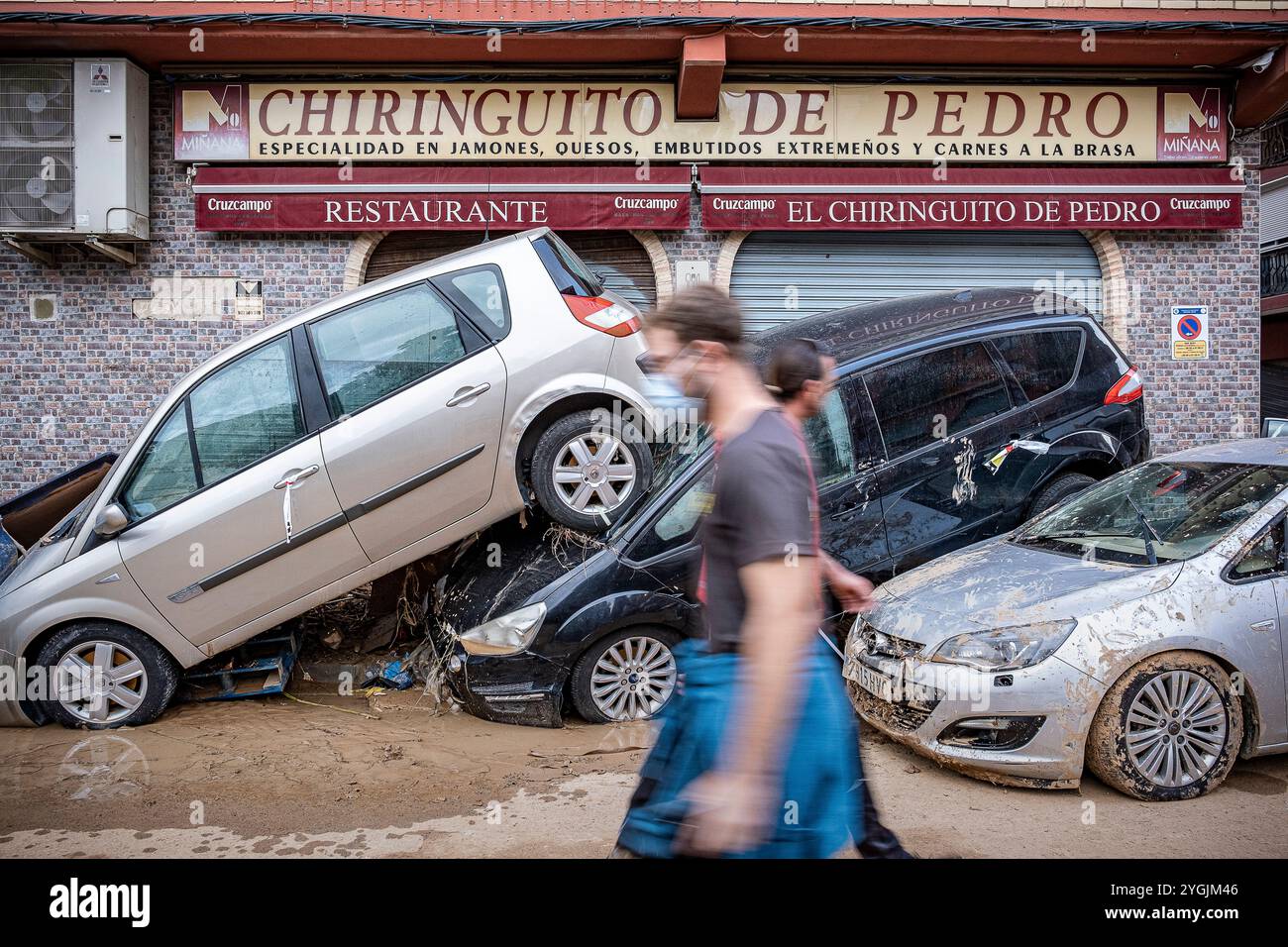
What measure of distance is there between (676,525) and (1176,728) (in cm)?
259

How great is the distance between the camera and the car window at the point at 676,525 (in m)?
5.22

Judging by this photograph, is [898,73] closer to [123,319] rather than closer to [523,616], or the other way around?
[523,616]

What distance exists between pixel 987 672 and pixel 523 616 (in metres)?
2.40

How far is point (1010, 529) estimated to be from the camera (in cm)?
562

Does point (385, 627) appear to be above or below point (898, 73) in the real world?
below

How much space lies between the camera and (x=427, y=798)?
14.6 feet

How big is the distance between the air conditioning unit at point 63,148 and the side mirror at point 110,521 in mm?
4774

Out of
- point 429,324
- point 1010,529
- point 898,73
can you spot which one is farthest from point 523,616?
point 898,73

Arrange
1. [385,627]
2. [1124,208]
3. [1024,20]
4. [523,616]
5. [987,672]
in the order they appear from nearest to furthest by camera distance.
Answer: [987,672] < [523,616] < [385,627] < [1024,20] < [1124,208]

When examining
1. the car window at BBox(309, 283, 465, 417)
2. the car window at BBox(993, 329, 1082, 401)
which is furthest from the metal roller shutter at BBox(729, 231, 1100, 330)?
the car window at BBox(309, 283, 465, 417)

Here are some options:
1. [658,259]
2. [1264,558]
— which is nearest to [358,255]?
[658,259]

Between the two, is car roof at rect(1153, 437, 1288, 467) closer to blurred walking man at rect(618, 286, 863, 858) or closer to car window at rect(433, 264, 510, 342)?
blurred walking man at rect(618, 286, 863, 858)

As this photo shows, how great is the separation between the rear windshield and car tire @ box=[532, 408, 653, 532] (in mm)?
790

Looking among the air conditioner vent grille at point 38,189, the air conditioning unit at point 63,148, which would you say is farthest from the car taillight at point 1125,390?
the air conditioner vent grille at point 38,189
